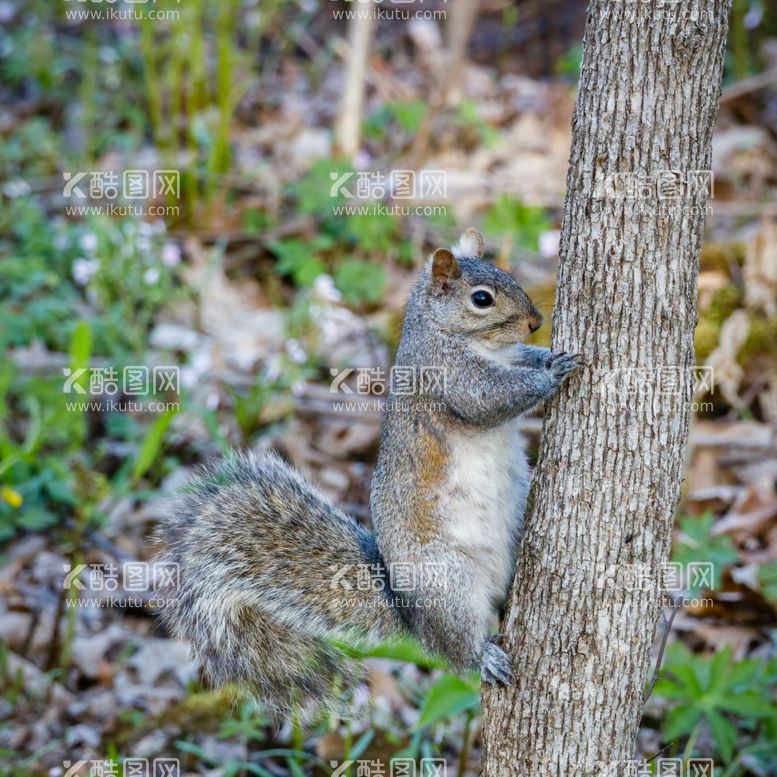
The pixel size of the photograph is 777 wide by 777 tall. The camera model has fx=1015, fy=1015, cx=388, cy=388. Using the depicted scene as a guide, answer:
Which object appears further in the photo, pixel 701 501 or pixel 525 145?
pixel 525 145

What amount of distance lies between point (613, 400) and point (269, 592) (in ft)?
3.46

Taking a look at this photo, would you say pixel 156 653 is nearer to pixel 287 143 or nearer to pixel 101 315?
pixel 101 315

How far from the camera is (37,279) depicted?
488 cm

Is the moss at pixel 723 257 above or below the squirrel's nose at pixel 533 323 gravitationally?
above

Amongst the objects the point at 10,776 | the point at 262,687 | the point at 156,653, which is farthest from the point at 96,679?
the point at 262,687

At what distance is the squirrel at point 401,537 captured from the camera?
255 cm

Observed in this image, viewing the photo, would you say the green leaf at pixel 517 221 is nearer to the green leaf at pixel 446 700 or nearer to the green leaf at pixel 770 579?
the green leaf at pixel 770 579

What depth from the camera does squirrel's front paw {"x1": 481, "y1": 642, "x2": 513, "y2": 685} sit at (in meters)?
2.33

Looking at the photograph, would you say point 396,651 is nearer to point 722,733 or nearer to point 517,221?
point 722,733

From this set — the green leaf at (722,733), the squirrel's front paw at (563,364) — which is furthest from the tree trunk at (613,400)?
the green leaf at (722,733)

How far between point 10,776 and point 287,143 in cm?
458

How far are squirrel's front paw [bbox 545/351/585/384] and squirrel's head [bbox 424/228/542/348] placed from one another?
1.53 feet

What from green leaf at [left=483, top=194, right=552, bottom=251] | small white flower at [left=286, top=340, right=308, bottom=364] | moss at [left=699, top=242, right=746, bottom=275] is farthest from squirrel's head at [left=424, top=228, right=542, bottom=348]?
green leaf at [left=483, top=194, right=552, bottom=251]

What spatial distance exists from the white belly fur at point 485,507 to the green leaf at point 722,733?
26.9 inches
